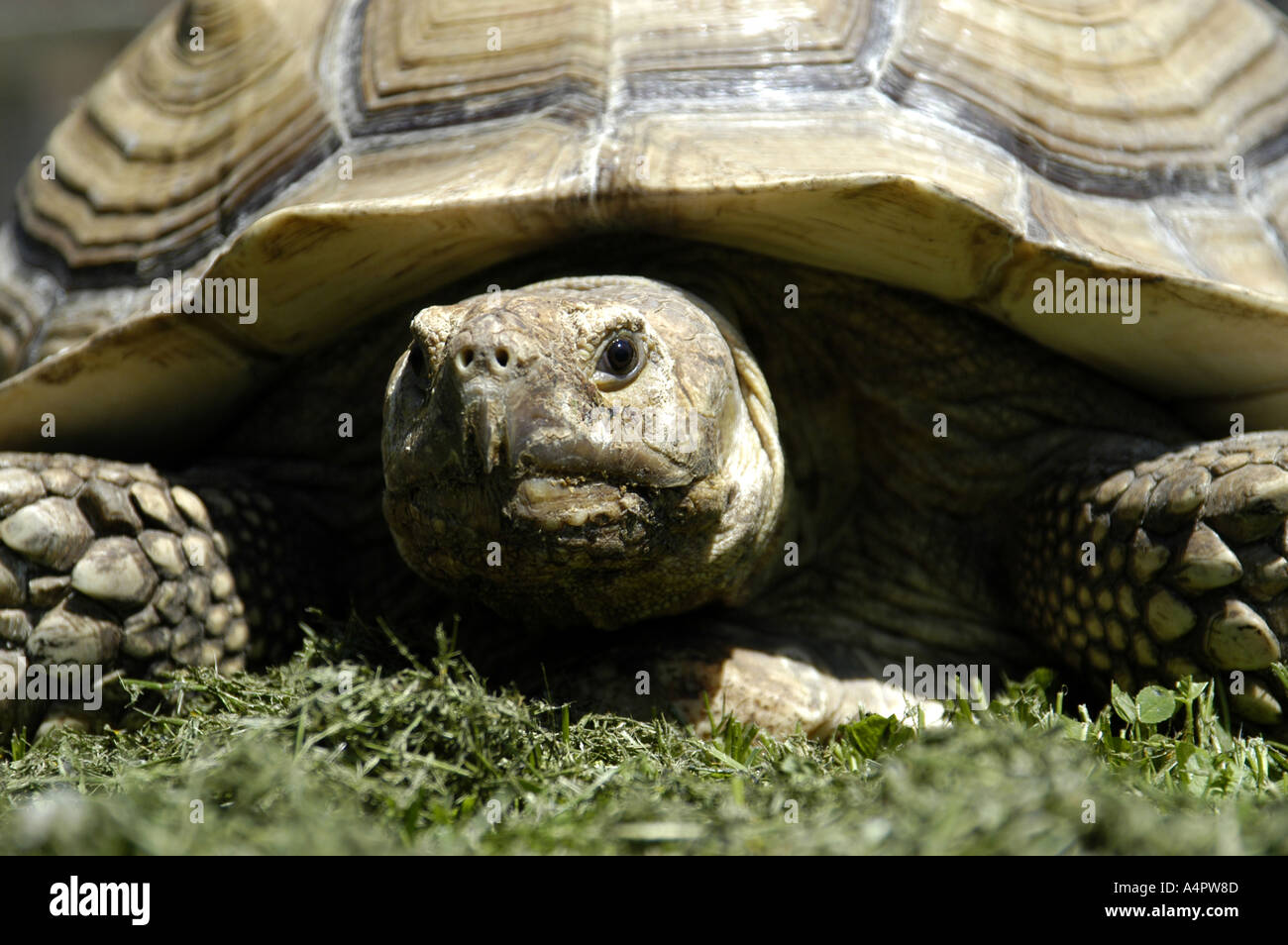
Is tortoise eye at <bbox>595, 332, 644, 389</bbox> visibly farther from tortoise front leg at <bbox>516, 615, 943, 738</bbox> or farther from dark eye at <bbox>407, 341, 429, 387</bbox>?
tortoise front leg at <bbox>516, 615, 943, 738</bbox>

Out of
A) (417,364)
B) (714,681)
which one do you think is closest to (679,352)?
(417,364)

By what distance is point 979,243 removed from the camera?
2.40 metres

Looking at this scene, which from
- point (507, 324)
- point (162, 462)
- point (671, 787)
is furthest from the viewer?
point (162, 462)

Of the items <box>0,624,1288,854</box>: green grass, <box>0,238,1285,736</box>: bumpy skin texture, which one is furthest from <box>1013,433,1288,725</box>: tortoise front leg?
<box>0,624,1288,854</box>: green grass

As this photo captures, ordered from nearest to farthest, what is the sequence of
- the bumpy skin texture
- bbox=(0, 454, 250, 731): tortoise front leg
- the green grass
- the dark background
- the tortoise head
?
the green grass → the tortoise head → the bumpy skin texture → bbox=(0, 454, 250, 731): tortoise front leg → the dark background

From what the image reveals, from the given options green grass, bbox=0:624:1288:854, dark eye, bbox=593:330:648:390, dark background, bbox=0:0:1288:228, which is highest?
dark background, bbox=0:0:1288:228

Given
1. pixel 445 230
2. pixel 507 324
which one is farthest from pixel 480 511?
pixel 445 230

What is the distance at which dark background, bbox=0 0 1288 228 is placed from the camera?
9.85 meters

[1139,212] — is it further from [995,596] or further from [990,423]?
[995,596]

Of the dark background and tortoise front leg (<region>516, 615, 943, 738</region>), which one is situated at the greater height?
the dark background

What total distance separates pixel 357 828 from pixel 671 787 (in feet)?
1.83

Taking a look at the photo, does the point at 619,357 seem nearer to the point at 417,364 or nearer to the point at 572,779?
the point at 417,364

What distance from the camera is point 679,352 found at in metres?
2.19

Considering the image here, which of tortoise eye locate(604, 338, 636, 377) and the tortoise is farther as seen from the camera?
the tortoise
